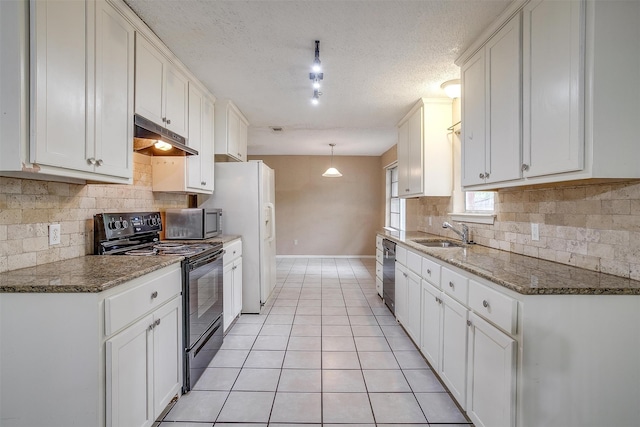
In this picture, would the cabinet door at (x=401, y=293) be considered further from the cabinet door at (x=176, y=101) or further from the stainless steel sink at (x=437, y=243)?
the cabinet door at (x=176, y=101)

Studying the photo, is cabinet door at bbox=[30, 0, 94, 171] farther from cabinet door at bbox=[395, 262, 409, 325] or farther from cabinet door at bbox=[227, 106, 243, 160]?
cabinet door at bbox=[395, 262, 409, 325]

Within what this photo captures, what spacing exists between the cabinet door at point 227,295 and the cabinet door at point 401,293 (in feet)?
5.54

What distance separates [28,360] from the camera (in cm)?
123

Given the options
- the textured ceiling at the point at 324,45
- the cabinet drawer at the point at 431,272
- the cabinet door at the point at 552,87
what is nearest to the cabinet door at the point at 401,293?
the cabinet drawer at the point at 431,272

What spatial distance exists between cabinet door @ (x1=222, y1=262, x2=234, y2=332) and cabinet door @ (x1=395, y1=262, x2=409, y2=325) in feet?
5.54

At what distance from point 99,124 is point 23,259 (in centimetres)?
79

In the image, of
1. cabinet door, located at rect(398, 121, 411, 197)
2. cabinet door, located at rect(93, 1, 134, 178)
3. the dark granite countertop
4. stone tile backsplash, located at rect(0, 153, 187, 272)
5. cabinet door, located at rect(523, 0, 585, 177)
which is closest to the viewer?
the dark granite countertop

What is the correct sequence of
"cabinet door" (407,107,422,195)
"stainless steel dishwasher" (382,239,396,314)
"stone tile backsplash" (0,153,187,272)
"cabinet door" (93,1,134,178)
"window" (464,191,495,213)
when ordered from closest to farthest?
"stone tile backsplash" (0,153,187,272) < "cabinet door" (93,1,134,178) < "window" (464,191,495,213) < "stainless steel dishwasher" (382,239,396,314) < "cabinet door" (407,107,422,195)

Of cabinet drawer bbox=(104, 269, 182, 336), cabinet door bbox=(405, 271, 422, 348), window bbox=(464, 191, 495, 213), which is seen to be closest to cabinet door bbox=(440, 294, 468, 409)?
cabinet door bbox=(405, 271, 422, 348)

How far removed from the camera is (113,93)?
68.2 inches

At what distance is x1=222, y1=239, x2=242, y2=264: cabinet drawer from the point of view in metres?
2.85

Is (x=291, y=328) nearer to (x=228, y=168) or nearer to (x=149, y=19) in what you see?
(x=228, y=168)

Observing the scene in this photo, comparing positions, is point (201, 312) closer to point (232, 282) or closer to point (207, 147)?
point (232, 282)

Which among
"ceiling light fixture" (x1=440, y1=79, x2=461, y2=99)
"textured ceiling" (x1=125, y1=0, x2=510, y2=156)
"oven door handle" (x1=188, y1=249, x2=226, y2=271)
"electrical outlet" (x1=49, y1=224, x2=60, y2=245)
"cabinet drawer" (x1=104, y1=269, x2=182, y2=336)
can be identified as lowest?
"cabinet drawer" (x1=104, y1=269, x2=182, y2=336)
